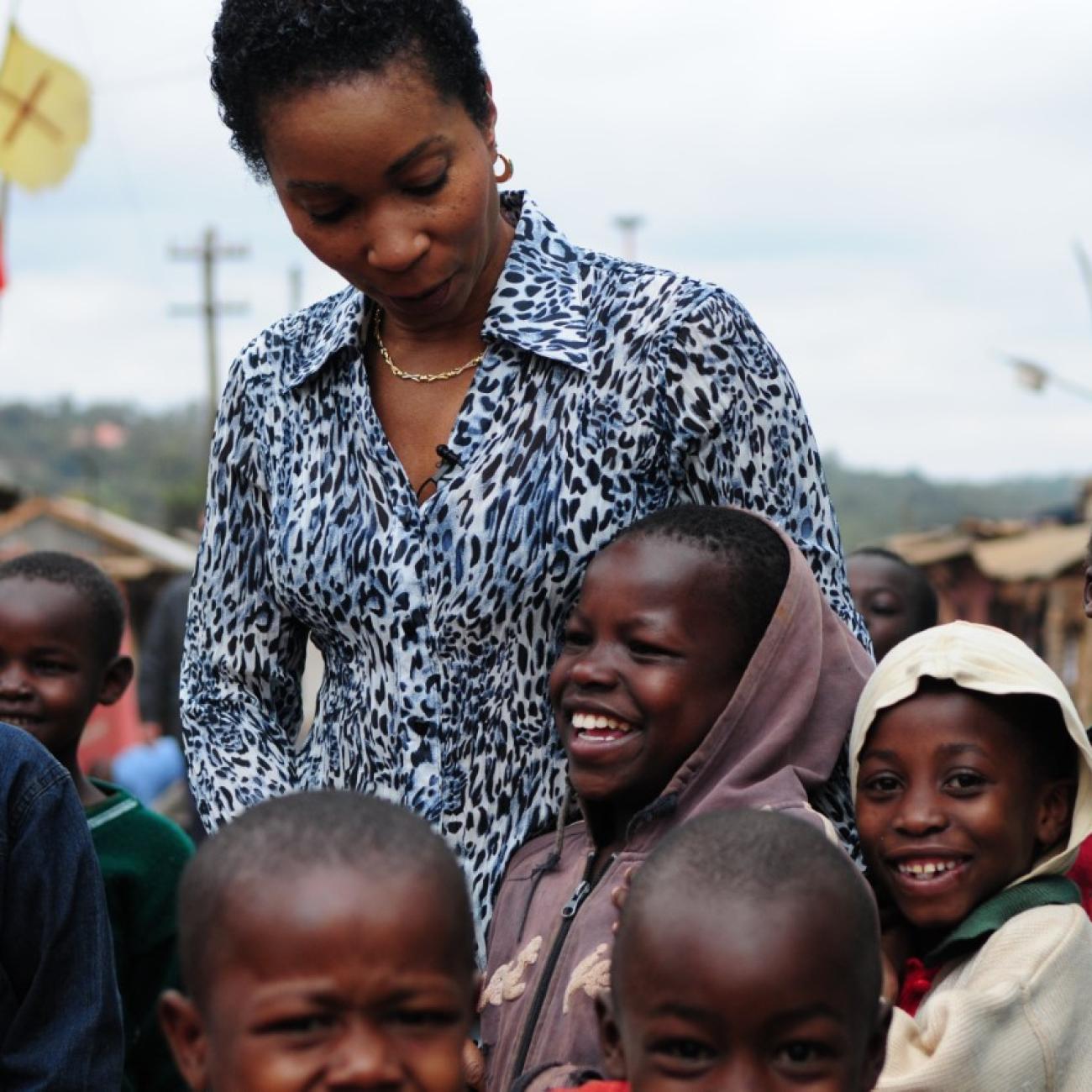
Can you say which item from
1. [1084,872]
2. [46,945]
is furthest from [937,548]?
[46,945]

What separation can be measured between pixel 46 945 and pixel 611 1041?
49.5 inches

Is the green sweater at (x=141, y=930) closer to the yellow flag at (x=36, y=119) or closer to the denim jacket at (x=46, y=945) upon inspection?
the denim jacket at (x=46, y=945)

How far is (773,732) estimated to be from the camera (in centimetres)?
320

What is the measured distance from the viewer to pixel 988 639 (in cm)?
359

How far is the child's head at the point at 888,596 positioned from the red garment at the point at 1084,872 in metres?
2.75

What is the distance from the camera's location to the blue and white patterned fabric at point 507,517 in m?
3.30

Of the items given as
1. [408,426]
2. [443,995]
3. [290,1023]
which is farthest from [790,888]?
[408,426]

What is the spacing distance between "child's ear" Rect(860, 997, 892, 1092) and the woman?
0.87 metres

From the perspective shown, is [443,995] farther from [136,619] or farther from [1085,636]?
[136,619]

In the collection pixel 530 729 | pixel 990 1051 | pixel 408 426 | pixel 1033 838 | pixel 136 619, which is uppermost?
pixel 408 426

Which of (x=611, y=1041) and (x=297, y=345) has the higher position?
(x=297, y=345)

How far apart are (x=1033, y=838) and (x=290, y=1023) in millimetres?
1669

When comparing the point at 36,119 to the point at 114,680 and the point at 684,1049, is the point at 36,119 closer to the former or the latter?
the point at 114,680

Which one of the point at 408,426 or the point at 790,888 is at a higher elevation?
the point at 408,426
